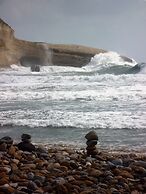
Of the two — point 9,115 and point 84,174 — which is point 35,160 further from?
point 9,115

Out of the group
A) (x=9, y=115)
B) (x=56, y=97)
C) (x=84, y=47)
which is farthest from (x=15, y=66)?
(x=9, y=115)

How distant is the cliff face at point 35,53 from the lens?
46056 mm

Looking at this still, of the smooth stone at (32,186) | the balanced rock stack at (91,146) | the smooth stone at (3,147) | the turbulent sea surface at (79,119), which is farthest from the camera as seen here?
the turbulent sea surface at (79,119)

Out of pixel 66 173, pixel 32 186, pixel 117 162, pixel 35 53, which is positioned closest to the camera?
pixel 32 186

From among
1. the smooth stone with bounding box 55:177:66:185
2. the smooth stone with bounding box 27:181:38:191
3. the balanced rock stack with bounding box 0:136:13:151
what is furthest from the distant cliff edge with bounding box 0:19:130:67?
the smooth stone with bounding box 27:181:38:191

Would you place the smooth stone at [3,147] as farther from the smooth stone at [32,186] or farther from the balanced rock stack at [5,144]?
the smooth stone at [32,186]

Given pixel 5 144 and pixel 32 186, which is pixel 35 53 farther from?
pixel 32 186

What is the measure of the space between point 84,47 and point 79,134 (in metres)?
47.0

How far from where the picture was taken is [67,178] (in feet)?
14.2

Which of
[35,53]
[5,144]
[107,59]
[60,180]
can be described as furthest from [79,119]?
[107,59]

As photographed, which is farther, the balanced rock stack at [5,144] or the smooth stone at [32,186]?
the balanced rock stack at [5,144]

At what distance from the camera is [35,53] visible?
48250 millimetres

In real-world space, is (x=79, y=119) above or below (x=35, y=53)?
below

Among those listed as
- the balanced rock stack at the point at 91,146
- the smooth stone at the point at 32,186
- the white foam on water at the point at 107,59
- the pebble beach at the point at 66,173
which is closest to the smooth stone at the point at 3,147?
the pebble beach at the point at 66,173
